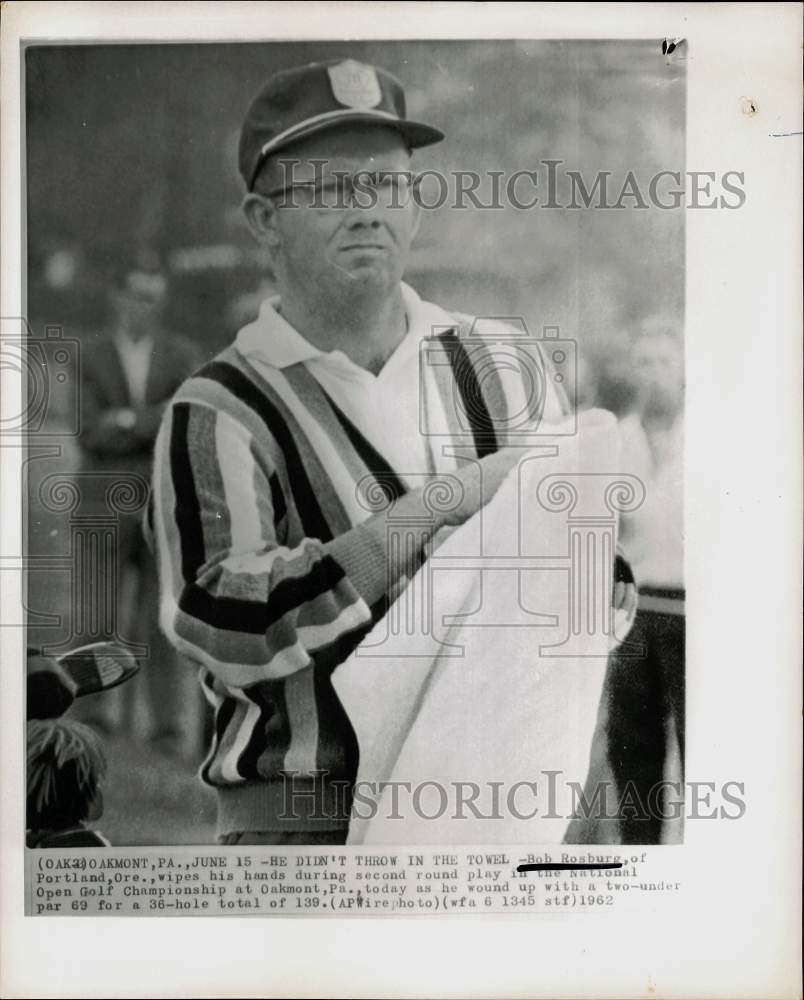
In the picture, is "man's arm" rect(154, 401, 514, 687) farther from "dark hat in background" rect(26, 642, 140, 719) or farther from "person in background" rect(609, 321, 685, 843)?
"person in background" rect(609, 321, 685, 843)

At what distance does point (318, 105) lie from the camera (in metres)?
1.45

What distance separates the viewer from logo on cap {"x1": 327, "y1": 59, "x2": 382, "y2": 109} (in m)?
1.45

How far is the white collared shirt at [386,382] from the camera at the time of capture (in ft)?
4.79

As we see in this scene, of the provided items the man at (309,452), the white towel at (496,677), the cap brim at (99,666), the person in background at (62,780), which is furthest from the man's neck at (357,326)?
the person in background at (62,780)

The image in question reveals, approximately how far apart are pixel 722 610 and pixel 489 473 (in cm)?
40

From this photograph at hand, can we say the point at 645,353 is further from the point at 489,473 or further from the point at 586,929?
the point at 586,929

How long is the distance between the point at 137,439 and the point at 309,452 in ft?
0.85

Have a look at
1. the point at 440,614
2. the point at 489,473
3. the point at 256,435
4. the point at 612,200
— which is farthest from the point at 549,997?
the point at 612,200

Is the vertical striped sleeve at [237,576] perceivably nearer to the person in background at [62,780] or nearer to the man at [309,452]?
the man at [309,452]

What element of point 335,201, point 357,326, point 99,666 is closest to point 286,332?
point 357,326

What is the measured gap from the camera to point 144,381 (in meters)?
1.46

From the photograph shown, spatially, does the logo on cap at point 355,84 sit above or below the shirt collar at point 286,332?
above

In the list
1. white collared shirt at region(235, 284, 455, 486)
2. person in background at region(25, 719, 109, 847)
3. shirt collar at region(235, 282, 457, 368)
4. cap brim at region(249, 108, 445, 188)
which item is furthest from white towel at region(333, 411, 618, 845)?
cap brim at region(249, 108, 445, 188)

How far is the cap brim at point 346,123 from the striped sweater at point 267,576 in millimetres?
314
